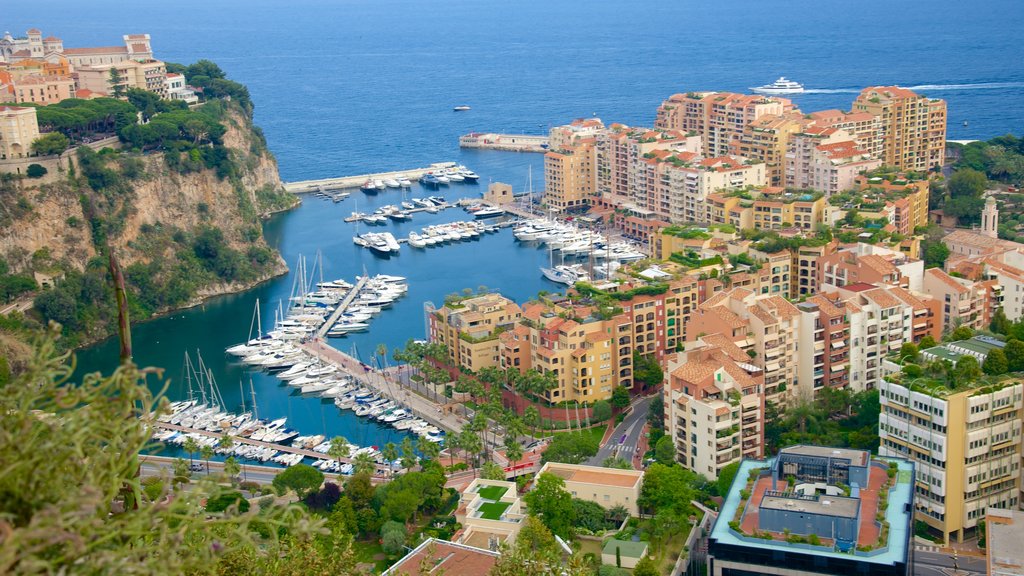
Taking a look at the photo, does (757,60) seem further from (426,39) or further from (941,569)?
(941,569)

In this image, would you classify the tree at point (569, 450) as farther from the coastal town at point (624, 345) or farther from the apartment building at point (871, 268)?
the apartment building at point (871, 268)

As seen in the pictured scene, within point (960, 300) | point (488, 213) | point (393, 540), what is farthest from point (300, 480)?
point (488, 213)

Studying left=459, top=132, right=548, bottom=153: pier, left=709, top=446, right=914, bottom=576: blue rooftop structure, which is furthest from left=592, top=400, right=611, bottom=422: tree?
left=459, top=132, right=548, bottom=153: pier

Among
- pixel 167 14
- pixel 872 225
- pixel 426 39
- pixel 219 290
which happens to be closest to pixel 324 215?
pixel 219 290

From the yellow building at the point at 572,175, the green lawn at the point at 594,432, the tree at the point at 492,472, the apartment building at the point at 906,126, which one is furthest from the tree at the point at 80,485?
the yellow building at the point at 572,175

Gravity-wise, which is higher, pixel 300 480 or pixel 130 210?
pixel 130 210

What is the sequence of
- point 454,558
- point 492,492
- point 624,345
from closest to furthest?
point 454,558, point 492,492, point 624,345

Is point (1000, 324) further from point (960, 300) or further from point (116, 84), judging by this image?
point (116, 84)

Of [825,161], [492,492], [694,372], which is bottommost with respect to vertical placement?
[492,492]
